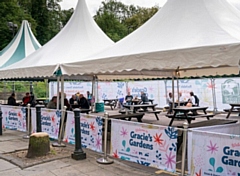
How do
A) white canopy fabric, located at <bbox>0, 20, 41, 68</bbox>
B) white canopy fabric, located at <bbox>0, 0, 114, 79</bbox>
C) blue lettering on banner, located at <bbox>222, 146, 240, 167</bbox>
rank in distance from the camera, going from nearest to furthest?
1. blue lettering on banner, located at <bbox>222, 146, 240, 167</bbox>
2. white canopy fabric, located at <bbox>0, 0, 114, 79</bbox>
3. white canopy fabric, located at <bbox>0, 20, 41, 68</bbox>

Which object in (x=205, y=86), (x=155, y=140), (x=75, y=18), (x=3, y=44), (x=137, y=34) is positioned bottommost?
(x=155, y=140)

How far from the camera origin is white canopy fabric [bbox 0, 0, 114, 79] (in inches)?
385

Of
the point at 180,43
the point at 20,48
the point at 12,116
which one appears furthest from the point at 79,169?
the point at 20,48

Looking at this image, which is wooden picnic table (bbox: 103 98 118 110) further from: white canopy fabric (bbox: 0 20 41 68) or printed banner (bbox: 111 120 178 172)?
printed banner (bbox: 111 120 178 172)

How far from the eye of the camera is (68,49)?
36.2 feet

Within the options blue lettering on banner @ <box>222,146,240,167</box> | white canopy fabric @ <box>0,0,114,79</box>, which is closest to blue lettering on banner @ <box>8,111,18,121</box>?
white canopy fabric @ <box>0,0,114,79</box>

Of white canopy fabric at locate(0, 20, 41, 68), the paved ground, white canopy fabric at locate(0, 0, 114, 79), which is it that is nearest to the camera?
the paved ground

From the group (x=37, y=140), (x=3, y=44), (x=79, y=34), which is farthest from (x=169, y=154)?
(x=3, y=44)

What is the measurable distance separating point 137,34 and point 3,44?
3655 cm

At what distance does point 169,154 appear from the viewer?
16.6 ft

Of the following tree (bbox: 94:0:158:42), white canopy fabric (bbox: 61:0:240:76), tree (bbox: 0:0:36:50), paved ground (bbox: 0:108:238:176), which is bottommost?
paved ground (bbox: 0:108:238:176)

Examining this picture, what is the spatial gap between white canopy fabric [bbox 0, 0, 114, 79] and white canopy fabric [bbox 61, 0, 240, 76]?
1.83 meters

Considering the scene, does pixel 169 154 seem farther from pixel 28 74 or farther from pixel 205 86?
pixel 205 86

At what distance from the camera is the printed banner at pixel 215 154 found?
164 inches
